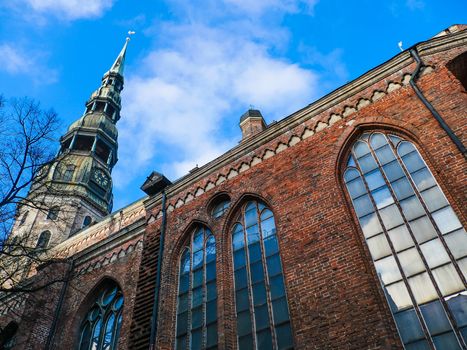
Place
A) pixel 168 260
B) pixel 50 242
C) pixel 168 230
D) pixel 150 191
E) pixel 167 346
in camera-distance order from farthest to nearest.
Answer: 1. pixel 50 242
2. pixel 150 191
3. pixel 168 230
4. pixel 168 260
5. pixel 167 346

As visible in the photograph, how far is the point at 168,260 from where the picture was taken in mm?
11180

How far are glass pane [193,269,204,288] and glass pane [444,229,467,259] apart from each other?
5583mm

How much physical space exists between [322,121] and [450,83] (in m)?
2.91

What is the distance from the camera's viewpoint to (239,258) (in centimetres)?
996

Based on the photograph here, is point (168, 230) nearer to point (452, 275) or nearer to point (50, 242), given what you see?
point (452, 275)

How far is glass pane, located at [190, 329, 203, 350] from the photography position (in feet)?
30.1

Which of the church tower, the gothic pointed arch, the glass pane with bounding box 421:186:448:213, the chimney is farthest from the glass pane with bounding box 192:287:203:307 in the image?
the church tower

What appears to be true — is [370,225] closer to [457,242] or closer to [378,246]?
[378,246]

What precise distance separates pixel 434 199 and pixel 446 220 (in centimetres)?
50

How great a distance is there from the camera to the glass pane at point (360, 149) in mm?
9473

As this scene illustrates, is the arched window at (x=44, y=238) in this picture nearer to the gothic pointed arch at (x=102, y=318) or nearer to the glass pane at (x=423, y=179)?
the gothic pointed arch at (x=102, y=318)

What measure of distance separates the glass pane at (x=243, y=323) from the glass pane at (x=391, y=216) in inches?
132

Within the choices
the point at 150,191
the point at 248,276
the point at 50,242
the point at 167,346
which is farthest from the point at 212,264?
the point at 50,242

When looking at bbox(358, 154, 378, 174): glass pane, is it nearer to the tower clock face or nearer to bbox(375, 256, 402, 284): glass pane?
bbox(375, 256, 402, 284): glass pane
